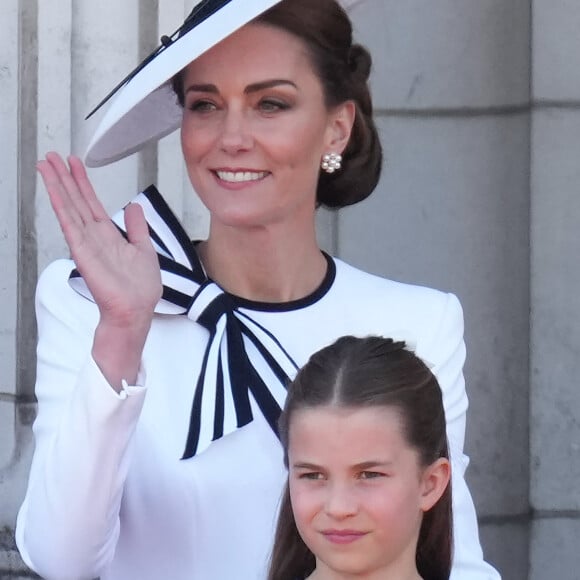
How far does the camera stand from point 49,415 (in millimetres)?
2463

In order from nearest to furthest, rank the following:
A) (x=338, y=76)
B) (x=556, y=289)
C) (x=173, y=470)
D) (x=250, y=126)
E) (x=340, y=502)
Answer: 1. (x=340, y=502)
2. (x=173, y=470)
3. (x=250, y=126)
4. (x=338, y=76)
5. (x=556, y=289)

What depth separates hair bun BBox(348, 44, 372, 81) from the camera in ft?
9.46

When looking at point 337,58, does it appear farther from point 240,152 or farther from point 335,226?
point 335,226

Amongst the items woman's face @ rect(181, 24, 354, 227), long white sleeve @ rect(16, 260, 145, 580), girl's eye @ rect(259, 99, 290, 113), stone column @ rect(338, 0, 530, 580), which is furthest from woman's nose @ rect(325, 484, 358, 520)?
stone column @ rect(338, 0, 530, 580)

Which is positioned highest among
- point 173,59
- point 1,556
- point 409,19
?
point 409,19

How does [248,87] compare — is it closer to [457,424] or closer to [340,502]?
[457,424]

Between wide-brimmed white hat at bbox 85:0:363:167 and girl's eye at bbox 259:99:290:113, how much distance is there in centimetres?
14

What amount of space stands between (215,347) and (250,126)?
335mm

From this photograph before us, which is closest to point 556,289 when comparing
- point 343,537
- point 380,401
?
point 380,401

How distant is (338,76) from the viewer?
9.24 ft

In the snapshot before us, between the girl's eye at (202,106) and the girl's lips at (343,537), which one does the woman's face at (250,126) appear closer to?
the girl's eye at (202,106)

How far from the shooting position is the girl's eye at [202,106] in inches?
106

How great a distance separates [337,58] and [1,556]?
1.44m

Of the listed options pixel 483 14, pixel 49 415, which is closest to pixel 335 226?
pixel 483 14
